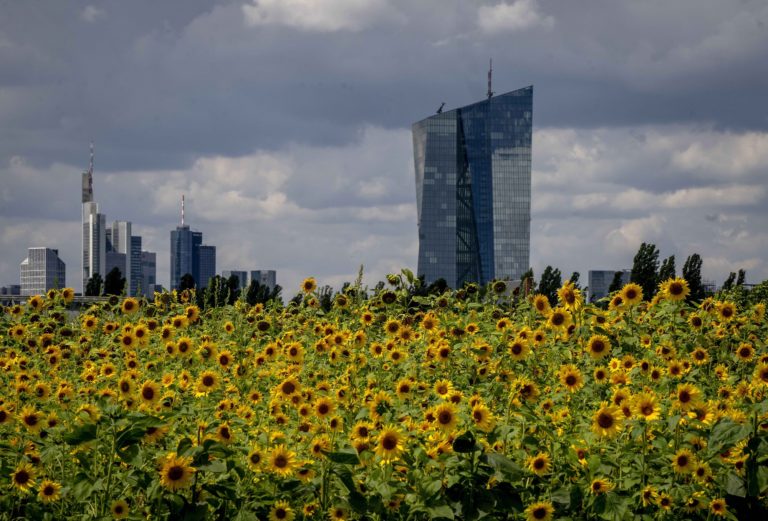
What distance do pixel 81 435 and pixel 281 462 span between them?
1.03m

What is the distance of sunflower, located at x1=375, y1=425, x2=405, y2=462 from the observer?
4391 mm

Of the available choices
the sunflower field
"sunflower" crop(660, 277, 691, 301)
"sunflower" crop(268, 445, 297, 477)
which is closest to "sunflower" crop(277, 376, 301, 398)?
the sunflower field

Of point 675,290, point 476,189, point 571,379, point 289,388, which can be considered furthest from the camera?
point 476,189

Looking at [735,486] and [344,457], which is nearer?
[344,457]

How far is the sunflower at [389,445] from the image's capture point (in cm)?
439

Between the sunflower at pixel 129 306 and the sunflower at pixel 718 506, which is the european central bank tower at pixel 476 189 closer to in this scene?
the sunflower at pixel 129 306

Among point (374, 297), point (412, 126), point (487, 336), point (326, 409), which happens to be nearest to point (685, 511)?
point (326, 409)

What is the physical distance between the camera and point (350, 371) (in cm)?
671

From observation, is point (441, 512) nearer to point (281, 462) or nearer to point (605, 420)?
point (281, 462)

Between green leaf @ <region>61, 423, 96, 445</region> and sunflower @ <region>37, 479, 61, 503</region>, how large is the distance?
0.60 m

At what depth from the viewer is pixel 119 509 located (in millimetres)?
4449

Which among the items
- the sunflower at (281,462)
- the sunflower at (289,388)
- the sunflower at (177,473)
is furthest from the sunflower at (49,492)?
the sunflower at (289,388)

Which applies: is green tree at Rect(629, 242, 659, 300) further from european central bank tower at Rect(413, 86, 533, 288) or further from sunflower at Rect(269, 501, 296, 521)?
european central bank tower at Rect(413, 86, 533, 288)

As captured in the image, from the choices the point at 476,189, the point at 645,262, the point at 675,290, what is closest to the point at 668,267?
the point at 645,262
